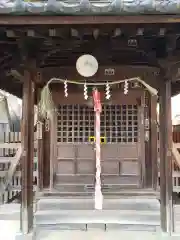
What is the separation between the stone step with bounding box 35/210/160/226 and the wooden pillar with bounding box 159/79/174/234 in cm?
62

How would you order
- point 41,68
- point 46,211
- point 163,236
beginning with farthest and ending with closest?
point 46,211 → point 41,68 → point 163,236

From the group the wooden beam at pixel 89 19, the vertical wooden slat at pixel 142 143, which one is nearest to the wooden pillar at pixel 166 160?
the wooden beam at pixel 89 19

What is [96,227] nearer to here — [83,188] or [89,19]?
[83,188]

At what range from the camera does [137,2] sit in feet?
13.2

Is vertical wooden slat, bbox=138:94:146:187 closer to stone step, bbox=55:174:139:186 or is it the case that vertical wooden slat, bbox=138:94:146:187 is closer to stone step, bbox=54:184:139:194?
stone step, bbox=55:174:139:186

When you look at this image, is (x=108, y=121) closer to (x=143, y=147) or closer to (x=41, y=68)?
(x=143, y=147)

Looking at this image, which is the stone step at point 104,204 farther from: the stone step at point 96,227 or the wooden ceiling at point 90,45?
the wooden ceiling at point 90,45

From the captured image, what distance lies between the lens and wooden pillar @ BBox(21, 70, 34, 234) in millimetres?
5949

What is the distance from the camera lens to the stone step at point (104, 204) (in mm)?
7266

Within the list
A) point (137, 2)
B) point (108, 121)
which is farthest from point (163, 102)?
point (108, 121)

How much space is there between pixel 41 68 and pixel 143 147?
413 centimetres

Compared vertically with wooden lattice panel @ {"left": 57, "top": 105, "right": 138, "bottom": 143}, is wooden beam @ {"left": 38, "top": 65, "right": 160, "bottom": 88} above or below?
above

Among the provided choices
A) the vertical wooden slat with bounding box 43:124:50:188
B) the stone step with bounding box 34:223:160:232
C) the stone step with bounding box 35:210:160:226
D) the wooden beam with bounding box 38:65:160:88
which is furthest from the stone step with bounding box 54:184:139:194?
the wooden beam with bounding box 38:65:160:88

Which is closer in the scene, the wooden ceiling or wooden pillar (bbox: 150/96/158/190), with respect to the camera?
the wooden ceiling
